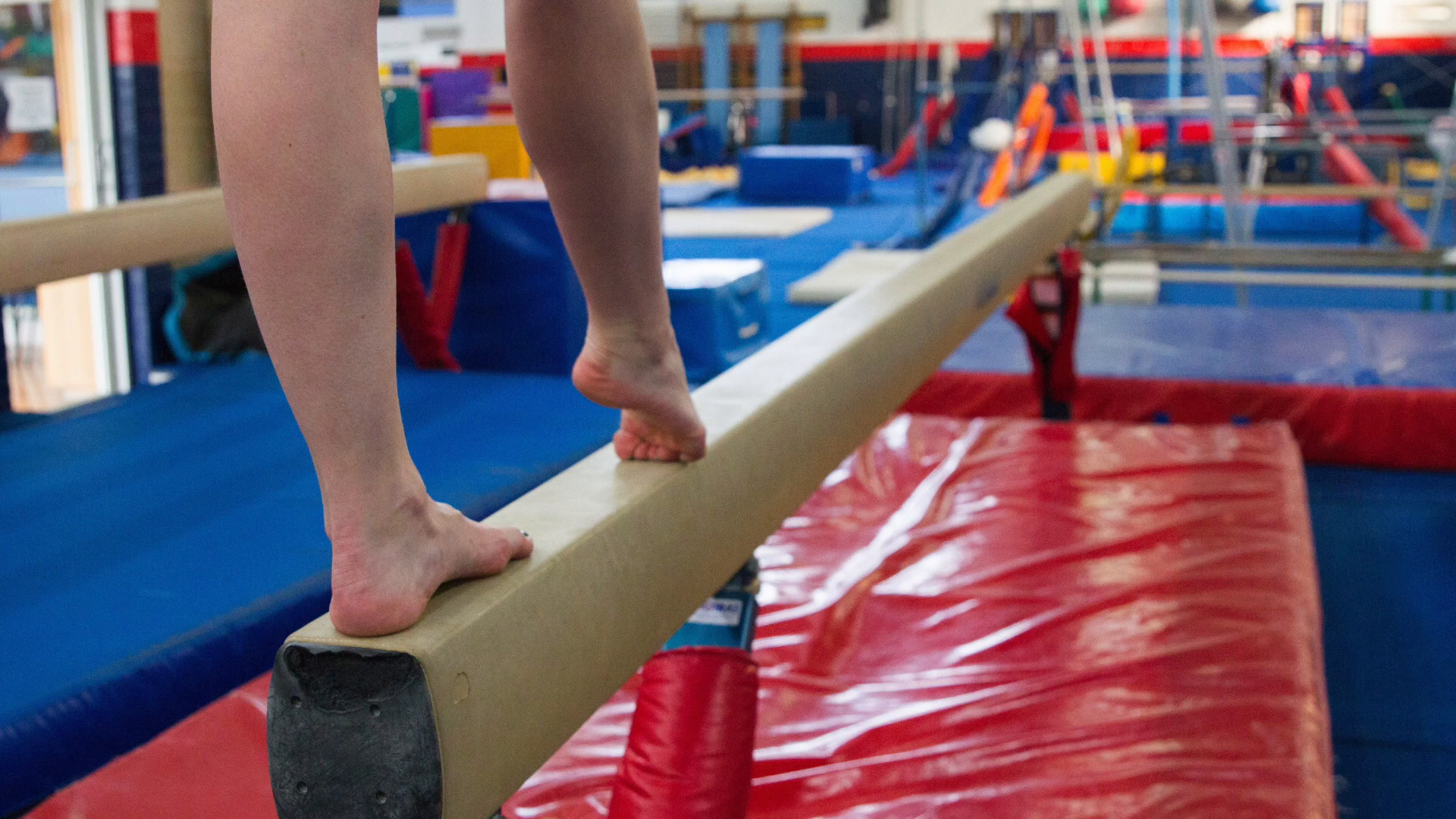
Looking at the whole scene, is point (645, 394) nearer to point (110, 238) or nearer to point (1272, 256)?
point (110, 238)

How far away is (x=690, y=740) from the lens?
3.15 ft

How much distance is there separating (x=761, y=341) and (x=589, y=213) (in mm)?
3262

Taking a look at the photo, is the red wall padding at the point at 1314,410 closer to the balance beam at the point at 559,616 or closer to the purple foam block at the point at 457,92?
the balance beam at the point at 559,616

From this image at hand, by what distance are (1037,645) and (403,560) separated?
53.6 inches

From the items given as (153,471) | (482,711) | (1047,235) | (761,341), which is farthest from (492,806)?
(761,341)

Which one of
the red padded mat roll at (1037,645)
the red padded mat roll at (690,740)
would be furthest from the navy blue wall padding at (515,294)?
the red padded mat roll at (690,740)

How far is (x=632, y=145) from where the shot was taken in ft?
2.62

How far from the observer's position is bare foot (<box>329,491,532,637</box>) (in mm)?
576

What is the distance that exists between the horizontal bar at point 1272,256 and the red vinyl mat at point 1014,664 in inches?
37.1

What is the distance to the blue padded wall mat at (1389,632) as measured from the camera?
6.14ft

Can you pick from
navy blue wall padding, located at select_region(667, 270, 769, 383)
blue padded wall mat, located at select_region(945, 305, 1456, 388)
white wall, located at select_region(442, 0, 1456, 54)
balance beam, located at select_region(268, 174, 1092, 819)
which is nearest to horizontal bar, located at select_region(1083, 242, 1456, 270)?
blue padded wall mat, located at select_region(945, 305, 1456, 388)

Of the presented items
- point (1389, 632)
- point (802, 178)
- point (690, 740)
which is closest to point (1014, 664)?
point (690, 740)

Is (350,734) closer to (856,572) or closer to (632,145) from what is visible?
(632,145)

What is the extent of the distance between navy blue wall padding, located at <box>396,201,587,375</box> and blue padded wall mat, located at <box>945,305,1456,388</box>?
3.51 ft
